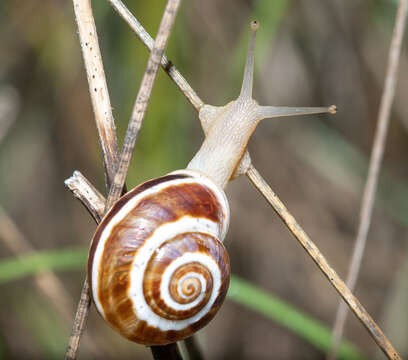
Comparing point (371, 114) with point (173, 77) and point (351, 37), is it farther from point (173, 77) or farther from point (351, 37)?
point (173, 77)

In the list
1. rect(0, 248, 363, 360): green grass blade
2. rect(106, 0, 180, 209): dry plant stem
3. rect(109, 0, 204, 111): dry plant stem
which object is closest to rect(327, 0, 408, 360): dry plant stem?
rect(0, 248, 363, 360): green grass blade

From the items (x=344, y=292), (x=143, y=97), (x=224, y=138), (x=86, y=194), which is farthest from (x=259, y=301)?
(x=143, y=97)

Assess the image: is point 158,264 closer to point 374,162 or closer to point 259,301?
point 259,301

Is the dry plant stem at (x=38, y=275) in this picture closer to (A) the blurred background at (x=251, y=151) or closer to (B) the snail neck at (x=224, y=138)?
(A) the blurred background at (x=251, y=151)

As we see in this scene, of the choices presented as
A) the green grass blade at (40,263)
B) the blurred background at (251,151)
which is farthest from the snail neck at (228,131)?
the blurred background at (251,151)

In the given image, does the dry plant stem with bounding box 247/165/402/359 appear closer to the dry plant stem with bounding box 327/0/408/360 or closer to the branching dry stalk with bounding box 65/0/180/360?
the dry plant stem with bounding box 327/0/408/360
